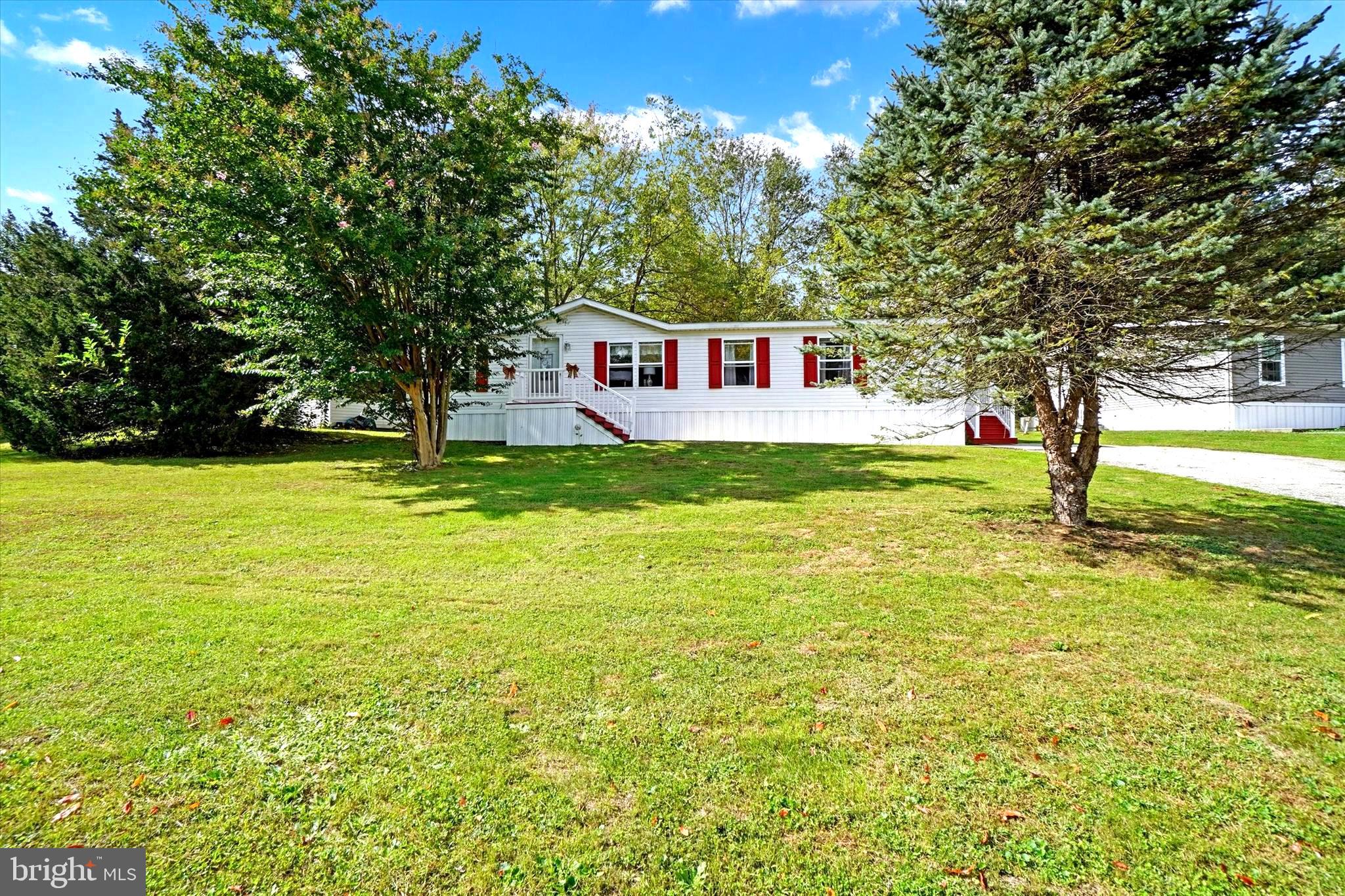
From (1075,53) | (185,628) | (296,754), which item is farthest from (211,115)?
(1075,53)

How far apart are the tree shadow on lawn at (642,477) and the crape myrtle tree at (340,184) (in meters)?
2.14

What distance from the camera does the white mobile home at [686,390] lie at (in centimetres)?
1641

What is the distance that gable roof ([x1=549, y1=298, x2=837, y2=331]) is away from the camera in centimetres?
1642

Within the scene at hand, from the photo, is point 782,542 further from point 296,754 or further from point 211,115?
point 211,115

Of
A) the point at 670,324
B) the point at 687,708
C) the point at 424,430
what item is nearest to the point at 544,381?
the point at 670,324

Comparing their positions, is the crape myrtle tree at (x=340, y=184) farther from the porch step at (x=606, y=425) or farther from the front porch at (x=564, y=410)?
the porch step at (x=606, y=425)

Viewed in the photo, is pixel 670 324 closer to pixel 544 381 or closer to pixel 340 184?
pixel 544 381

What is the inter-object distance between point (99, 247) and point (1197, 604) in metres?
22.4

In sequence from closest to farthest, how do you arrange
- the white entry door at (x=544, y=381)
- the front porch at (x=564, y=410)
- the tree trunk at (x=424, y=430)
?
the tree trunk at (x=424, y=430)
the front porch at (x=564, y=410)
the white entry door at (x=544, y=381)

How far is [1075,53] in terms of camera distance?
459 centimetres

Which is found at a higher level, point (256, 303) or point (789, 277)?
point (789, 277)

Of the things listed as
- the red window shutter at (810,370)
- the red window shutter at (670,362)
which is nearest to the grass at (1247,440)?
the red window shutter at (810,370)

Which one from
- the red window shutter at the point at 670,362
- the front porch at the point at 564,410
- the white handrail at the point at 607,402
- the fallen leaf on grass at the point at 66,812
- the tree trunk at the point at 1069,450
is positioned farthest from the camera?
the red window shutter at the point at 670,362
